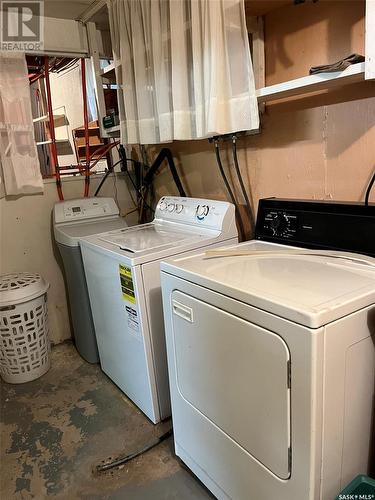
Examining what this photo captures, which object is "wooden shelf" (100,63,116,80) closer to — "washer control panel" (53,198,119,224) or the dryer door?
"washer control panel" (53,198,119,224)

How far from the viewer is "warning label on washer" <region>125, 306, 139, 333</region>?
→ 5.56ft

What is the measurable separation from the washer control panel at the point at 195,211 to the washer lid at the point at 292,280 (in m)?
0.41

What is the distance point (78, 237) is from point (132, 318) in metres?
0.70

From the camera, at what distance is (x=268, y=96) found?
5.13ft

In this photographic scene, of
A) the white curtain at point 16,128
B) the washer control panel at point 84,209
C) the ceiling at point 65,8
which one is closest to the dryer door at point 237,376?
the washer control panel at point 84,209

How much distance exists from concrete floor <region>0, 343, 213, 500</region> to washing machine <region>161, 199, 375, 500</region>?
0.21 m

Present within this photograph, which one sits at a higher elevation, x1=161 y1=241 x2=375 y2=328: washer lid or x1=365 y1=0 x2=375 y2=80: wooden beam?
x1=365 y1=0 x2=375 y2=80: wooden beam

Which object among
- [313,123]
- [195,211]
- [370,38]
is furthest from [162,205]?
[370,38]

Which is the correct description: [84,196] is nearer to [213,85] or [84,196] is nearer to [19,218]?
[19,218]

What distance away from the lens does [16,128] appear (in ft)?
7.46

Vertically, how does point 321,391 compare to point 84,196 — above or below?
below

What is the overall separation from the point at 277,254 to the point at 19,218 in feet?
6.05

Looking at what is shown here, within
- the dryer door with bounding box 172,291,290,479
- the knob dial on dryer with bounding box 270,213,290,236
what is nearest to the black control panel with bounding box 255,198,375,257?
the knob dial on dryer with bounding box 270,213,290,236

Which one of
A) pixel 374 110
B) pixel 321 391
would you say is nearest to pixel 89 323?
pixel 321 391
